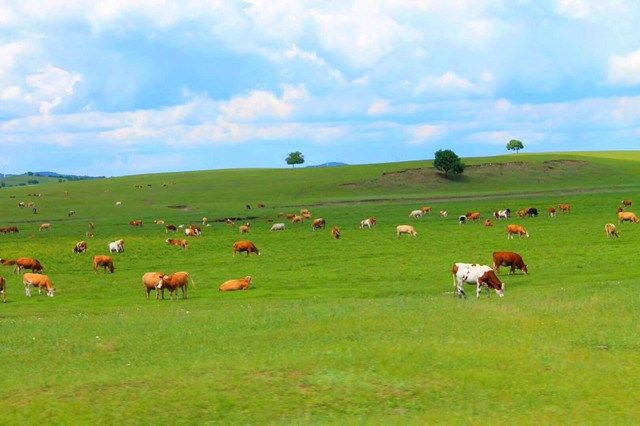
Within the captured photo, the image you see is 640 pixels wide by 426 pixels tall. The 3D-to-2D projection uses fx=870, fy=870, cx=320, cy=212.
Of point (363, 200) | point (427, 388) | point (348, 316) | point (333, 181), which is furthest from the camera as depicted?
point (333, 181)

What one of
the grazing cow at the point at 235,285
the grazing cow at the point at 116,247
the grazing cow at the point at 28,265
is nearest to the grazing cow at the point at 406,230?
the grazing cow at the point at 116,247

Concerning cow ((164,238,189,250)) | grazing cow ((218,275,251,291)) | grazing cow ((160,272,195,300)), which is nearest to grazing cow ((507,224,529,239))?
cow ((164,238,189,250))

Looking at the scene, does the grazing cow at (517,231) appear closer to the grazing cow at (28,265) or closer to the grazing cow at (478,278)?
the grazing cow at (478,278)

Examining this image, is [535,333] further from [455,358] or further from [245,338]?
[245,338]

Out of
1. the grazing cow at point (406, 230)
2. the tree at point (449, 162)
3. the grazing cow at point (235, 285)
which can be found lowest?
the grazing cow at point (235, 285)

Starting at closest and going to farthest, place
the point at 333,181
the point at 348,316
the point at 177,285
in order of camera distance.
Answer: the point at 348,316 → the point at 177,285 → the point at 333,181

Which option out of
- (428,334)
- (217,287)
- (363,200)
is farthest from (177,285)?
(363,200)

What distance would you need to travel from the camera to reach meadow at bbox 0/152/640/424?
1678 cm

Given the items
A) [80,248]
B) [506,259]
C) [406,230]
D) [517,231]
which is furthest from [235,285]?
[406,230]

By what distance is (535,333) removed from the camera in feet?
73.5

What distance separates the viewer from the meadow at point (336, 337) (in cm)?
1678

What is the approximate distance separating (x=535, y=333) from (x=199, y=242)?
3950 centimetres

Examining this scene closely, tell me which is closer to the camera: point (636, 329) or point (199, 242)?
point (636, 329)

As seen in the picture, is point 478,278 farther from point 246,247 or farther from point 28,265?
point 28,265
